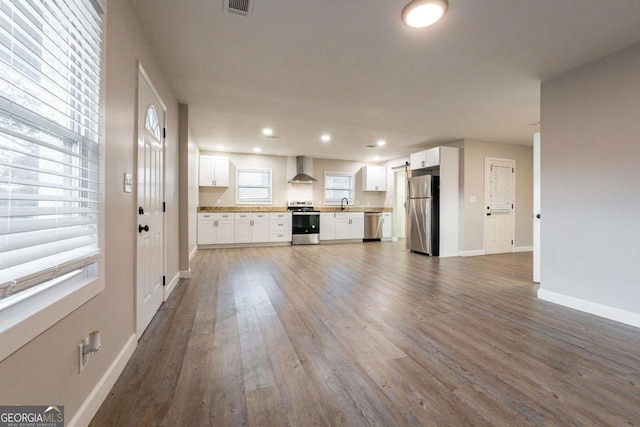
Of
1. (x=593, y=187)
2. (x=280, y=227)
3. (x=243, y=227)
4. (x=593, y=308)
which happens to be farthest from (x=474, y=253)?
(x=243, y=227)

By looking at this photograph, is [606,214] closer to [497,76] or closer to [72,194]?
[497,76]

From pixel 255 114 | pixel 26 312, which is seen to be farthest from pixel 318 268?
pixel 26 312

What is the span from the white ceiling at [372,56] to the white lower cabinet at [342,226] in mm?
3385

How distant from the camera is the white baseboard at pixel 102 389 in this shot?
1195 mm

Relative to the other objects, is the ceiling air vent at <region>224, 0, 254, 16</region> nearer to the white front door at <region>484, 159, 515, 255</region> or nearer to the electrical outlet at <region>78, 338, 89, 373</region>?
the electrical outlet at <region>78, 338, 89, 373</region>

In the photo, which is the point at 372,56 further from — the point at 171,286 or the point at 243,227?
the point at 243,227

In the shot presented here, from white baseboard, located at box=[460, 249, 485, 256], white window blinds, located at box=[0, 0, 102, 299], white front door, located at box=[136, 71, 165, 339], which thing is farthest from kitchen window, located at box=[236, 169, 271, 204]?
white window blinds, located at box=[0, 0, 102, 299]

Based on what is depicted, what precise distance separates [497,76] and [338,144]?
360 centimetres

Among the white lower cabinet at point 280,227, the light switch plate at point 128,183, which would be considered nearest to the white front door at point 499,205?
the white lower cabinet at point 280,227

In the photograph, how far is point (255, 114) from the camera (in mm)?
4176

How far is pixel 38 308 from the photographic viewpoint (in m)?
0.93

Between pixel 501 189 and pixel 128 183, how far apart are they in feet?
21.8

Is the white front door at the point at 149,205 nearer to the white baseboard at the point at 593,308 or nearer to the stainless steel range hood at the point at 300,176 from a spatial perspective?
the white baseboard at the point at 593,308

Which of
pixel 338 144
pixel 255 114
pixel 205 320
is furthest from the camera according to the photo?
pixel 338 144
